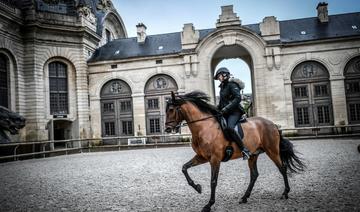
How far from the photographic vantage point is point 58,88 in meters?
25.8

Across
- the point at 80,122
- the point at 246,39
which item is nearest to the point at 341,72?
the point at 246,39

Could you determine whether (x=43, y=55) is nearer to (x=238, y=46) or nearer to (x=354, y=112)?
(x=238, y=46)

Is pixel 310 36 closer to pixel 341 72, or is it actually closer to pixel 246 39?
pixel 341 72

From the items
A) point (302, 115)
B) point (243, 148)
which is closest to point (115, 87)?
point (302, 115)

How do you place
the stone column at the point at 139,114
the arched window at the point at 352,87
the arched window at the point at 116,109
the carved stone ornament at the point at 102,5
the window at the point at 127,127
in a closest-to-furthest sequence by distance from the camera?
the arched window at the point at 352,87
the stone column at the point at 139,114
the window at the point at 127,127
the arched window at the point at 116,109
the carved stone ornament at the point at 102,5

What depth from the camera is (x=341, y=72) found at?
80.0 feet

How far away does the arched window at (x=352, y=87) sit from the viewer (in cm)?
2433

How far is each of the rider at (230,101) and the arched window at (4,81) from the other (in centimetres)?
2181

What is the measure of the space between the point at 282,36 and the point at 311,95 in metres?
6.25

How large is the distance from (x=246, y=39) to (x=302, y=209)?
22.7 metres

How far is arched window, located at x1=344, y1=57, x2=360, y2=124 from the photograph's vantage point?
958 inches

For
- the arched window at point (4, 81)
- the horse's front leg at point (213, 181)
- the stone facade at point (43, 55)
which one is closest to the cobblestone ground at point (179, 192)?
the horse's front leg at point (213, 181)

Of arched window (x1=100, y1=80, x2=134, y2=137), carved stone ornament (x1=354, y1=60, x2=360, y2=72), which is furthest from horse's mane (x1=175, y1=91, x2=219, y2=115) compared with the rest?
carved stone ornament (x1=354, y1=60, x2=360, y2=72)

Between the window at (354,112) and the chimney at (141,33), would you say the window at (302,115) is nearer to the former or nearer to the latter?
the window at (354,112)
